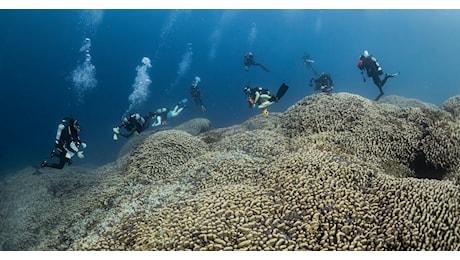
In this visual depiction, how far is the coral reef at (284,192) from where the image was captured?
10.7ft

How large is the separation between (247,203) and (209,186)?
2.94ft

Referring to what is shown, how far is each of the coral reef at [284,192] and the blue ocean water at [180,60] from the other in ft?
79.0

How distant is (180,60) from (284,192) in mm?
70313

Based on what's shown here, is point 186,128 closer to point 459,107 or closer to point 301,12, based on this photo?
point 459,107

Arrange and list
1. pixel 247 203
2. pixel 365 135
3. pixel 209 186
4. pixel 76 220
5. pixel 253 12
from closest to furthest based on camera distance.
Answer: pixel 247 203, pixel 209 186, pixel 76 220, pixel 365 135, pixel 253 12

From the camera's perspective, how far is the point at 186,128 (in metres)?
10.1

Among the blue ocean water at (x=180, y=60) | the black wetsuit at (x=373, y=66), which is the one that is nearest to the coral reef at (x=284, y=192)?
the black wetsuit at (x=373, y=66)

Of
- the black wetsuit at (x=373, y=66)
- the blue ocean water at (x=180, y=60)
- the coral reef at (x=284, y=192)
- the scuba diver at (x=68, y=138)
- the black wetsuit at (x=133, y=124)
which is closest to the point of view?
the coral reef at (x=284, y=192)

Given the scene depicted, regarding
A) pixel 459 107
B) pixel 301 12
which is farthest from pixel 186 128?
pixel 301 12

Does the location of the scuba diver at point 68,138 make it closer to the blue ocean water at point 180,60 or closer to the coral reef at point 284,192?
the coral reef at point 284,192

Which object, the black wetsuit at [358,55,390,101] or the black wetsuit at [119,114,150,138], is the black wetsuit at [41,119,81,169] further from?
the black wetsuit at [358,55,390,101]

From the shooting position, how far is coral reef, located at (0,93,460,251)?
3.27m

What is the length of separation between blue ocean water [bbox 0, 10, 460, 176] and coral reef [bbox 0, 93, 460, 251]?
79.0 ft

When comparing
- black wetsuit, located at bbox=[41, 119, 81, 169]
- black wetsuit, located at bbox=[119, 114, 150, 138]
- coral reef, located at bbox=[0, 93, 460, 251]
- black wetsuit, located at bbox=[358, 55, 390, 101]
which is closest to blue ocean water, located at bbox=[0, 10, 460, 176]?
black wetsuit, located at bbox=[119, 114, 150, 138]
